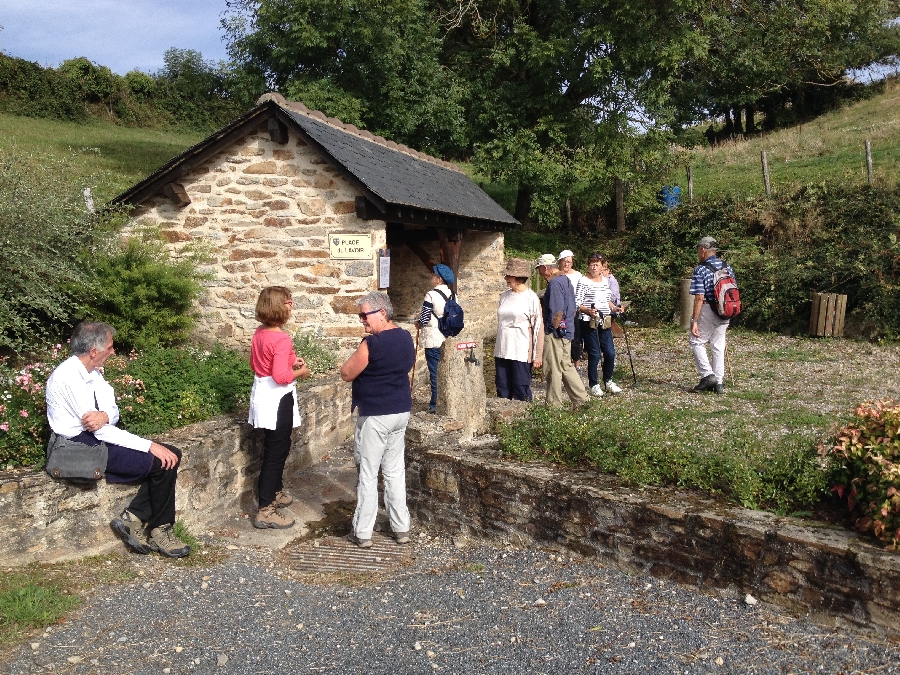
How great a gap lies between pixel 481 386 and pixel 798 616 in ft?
10.7

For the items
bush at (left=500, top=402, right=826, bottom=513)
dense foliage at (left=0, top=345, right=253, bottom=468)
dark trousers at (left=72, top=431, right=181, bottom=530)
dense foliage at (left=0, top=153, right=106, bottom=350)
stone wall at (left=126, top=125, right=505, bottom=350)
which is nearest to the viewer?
bush at (left=500, top=402, right=826, bottom=513)

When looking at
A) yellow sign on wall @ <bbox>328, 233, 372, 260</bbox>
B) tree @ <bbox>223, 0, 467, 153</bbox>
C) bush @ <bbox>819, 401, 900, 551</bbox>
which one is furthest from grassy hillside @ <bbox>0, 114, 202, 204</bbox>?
bush @ <bbox>819, 401, 900, 551</bbox>

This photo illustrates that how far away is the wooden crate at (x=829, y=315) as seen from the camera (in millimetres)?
12094

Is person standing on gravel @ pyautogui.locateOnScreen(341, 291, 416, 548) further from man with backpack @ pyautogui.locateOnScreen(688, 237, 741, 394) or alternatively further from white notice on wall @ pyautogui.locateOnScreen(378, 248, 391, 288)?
man with backpack @ pyautogui.locateOnScreen(688, 237, 741, 394)

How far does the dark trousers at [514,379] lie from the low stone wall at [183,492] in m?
1.76

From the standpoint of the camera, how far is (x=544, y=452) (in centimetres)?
497

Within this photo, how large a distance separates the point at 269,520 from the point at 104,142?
22340 mm

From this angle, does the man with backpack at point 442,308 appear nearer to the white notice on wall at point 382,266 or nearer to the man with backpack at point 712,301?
the white notice on wall at point 382,266

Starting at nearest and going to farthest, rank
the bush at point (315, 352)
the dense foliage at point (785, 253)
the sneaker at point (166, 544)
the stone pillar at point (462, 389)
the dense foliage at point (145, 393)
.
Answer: the sneaker at point (166, 544) < the dense foliage at point (145, 393) < the stone pillar at point (462, 389) < the bush at point (315, 352) < the dense foliage at point (785, 253)

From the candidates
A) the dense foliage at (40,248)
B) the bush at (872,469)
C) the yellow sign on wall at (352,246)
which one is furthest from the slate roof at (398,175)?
the bush at (872,469)

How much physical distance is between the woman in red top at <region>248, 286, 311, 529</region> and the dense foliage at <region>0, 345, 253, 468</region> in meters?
0.96

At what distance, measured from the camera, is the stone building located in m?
8.57

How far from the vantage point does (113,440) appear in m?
4.35

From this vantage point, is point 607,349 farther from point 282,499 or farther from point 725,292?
point 282,499
